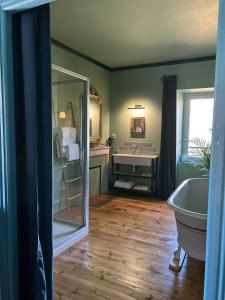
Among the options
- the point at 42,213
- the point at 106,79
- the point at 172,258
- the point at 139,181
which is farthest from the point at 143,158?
the point at 42,213

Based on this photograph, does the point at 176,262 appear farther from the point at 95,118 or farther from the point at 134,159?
the point at 95,118

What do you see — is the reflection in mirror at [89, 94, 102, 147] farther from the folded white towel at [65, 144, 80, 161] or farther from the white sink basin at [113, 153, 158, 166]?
the folded white towel at [65, 144, 80, 161]

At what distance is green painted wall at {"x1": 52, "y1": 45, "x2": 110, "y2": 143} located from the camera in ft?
11.8

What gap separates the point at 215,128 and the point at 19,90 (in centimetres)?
111

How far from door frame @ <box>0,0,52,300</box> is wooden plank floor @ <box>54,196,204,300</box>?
688 mm

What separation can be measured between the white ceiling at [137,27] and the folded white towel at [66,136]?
1327mm

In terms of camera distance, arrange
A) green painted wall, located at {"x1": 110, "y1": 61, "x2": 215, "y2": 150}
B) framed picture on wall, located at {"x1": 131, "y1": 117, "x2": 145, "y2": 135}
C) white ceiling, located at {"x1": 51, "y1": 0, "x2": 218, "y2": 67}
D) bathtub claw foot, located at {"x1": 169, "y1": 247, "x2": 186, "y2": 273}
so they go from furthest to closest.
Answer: framed picture on wall, located at {"x1": 131, "y1": 117, "x2": 145, "y2": 135}
green painted wall, located at {"x1": 110, "y1": 61, "x2": 215, "y2": 150}
white ceiling, located at {"x1": 51, "y1": 0, "x2": 218, "y2": 67}
bathtub claw foot, located at {"x1": 169, "y1": 247, "x2": 186, "y2": 273}

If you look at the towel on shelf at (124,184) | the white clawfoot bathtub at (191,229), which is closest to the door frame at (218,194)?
→ the white clawfoot bathtub at (191,229)

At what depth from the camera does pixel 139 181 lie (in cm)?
496

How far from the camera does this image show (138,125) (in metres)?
4.88

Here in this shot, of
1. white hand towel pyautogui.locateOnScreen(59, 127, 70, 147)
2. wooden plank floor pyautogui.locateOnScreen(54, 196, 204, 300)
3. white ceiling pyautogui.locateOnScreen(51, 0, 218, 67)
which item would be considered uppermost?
white ceiling pyautogui.locateOnScreen(51, 0, 218, 67)

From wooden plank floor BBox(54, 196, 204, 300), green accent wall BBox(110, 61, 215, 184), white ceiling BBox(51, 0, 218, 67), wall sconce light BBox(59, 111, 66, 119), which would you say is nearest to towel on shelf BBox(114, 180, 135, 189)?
green accent wall BBox(110, 61, 215, 184)

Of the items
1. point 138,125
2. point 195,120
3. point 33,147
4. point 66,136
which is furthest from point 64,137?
point 195,120

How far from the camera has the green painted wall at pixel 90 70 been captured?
3607mm
